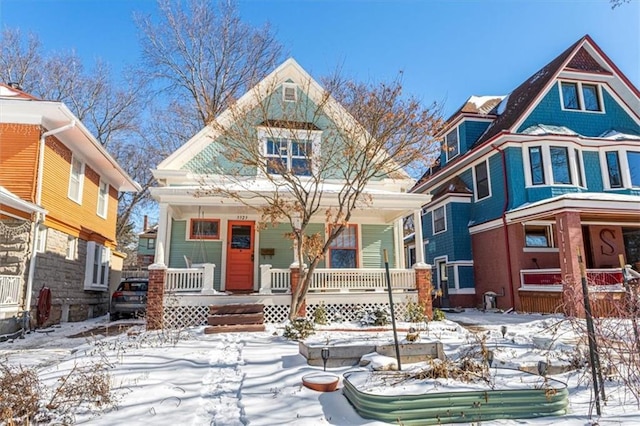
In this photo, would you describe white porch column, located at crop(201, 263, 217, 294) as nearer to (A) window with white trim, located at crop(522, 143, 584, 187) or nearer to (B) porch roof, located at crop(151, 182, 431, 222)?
(B) porch roof, located at crop(151, 182, 431, 222)

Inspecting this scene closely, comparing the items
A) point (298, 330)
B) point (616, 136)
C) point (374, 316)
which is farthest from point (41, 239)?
point (616, 136)

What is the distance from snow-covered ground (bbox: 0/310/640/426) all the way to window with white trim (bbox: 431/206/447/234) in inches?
346

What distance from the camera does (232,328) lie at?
29.6 feet

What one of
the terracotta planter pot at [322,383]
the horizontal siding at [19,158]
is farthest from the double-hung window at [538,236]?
the horizontal siding at [19,158]

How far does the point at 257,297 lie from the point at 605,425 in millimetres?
7890

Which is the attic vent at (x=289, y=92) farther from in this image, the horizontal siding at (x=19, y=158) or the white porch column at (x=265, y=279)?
the horizontal siding at (x=19, y=158)

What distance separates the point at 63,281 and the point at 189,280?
15.3ft

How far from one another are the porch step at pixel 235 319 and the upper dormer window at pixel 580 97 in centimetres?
1472

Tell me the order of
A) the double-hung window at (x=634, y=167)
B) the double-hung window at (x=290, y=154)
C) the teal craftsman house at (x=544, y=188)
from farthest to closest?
the double-hung window at (x=634, y=167)
the teal craftsman house at (x=544, y=188)
the double-hung window at (x=290, y=154)

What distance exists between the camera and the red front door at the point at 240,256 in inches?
490

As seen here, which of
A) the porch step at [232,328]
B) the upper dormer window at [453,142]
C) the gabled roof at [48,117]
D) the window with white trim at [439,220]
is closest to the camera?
the porch step at [232,328]

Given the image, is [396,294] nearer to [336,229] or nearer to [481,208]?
[336,229]

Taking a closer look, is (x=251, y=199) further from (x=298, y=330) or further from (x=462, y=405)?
(x=462, y=405)

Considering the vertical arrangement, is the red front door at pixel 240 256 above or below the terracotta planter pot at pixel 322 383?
above
